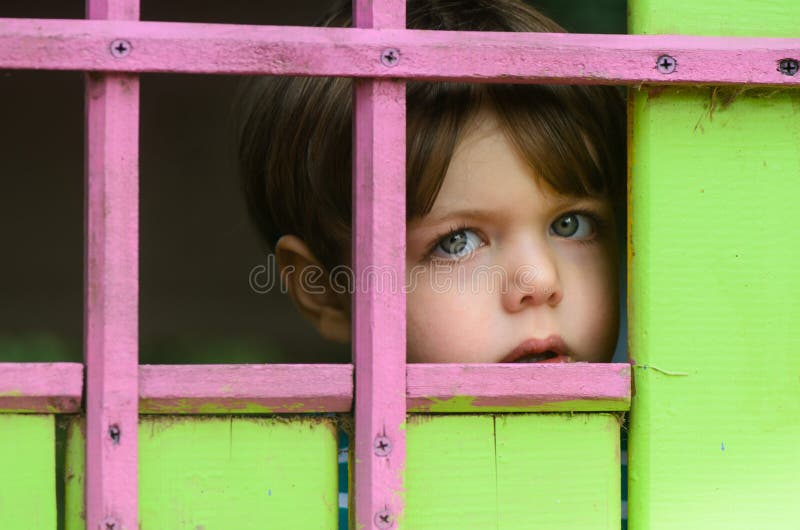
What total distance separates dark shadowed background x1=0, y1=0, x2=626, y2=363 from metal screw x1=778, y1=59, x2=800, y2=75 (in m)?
1.63

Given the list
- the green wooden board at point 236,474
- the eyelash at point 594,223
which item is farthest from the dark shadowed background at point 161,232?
the green wooden board at point 236,474

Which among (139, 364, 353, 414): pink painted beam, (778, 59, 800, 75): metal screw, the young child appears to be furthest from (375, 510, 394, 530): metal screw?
(778, 59, 800, 75): metal screw

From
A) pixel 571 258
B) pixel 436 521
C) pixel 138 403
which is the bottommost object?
pixel 436 521

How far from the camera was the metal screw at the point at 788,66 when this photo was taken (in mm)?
1180

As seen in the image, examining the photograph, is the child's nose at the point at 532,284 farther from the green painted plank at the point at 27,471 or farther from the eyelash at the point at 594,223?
the green painted plank at the point at 27,471

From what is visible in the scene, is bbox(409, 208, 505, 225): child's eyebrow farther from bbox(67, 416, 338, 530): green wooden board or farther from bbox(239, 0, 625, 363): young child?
bbox(67, 416, 338, 530): green wooden board

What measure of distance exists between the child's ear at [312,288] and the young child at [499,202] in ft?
0.48

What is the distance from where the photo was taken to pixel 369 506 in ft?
3.72

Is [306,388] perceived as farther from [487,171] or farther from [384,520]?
[487,171]

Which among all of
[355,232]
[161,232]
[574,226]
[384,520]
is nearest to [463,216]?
[574,226]

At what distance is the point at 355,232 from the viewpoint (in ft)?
3.79

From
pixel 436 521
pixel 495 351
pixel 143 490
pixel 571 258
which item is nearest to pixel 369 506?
pixel 436 521

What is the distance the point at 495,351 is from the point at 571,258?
6.7 inches

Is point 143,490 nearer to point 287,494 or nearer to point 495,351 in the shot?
point 287,494
